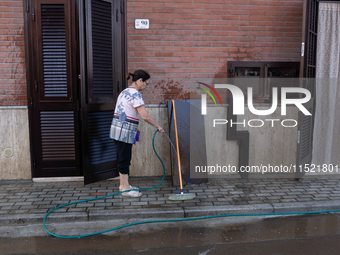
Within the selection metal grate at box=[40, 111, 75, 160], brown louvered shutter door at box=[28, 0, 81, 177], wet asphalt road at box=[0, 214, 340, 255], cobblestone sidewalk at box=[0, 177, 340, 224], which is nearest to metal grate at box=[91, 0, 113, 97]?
brown louvered shutter door at box=[28, 0, 81, 177]

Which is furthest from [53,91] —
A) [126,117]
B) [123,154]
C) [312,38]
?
[312,38]

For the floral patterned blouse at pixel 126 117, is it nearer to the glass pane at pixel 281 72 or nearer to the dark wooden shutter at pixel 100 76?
the dark wooden shutter at pixel 100 76

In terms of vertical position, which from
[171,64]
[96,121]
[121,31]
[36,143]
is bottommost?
[36,143]

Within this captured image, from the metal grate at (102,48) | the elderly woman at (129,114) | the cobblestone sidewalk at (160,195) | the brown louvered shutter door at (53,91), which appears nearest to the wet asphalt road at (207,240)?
the cobblestone sidewalk at (160,195)

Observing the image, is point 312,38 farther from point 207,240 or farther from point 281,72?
point 207,240

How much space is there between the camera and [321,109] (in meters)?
6.59

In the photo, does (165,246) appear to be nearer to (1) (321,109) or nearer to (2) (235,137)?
(2) (235,137)

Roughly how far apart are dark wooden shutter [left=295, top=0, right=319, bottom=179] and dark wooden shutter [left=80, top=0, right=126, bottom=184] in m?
3.28

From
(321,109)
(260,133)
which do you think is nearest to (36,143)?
(260,133)

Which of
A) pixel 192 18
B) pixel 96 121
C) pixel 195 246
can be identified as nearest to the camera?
pixel 195 246

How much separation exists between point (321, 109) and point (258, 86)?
1.33 metres

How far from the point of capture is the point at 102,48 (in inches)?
229

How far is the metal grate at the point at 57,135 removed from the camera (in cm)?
606

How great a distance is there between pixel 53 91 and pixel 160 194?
2.69 meters
